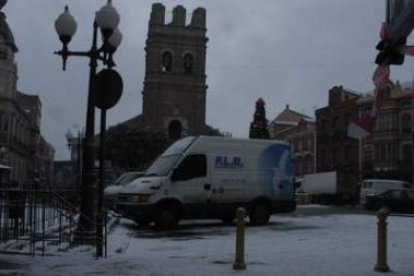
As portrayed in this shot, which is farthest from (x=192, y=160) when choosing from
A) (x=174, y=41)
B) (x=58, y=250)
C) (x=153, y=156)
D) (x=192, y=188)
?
(x=174, y=41)

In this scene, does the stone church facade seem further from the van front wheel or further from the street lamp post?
the street lamp post

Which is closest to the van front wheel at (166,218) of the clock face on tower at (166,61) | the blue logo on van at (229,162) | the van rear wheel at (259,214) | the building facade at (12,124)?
the blue logo on van at (229,162)

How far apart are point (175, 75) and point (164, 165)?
80.1 m

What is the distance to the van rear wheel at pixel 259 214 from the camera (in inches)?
917

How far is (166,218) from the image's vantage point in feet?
70.1

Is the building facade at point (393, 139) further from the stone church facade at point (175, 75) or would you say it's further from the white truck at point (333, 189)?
the stone church facade at point (175, 75)

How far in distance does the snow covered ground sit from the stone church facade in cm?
7936

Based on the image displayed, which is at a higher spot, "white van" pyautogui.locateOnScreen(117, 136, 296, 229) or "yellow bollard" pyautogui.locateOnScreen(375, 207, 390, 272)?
"white van" pyautogui.locateOnScreen(117, 136, 296, 229)

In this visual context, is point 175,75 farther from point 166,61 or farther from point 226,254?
point 226,254

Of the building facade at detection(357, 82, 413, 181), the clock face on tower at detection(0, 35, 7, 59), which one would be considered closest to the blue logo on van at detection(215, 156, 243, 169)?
the building facade at detection(357, 82, 413, 181)

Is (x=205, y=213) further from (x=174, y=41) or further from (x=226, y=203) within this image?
(x=174, y=41)

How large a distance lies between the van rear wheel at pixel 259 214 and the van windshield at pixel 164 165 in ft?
10.1

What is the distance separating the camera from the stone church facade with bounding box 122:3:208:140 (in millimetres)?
99812

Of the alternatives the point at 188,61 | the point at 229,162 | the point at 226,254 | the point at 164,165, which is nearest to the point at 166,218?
the point at 164,165
